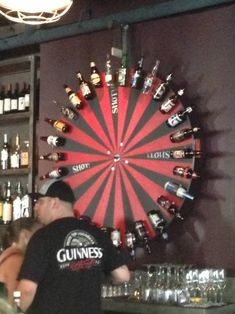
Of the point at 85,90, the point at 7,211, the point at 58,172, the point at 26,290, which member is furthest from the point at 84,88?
the point at 26,290

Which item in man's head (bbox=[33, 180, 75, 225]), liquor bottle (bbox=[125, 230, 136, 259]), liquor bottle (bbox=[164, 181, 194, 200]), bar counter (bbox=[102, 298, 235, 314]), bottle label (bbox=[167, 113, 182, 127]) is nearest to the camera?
man's head (bbox=[33, 180, 75, 225])

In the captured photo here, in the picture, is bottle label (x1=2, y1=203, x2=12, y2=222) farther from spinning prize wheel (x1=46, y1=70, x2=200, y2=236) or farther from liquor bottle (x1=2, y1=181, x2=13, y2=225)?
spinning prize wheel (x1=46, y1=70, x2=200, y2=236)

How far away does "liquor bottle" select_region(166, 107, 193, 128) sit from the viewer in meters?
4.40

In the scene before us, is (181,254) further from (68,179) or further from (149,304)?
(68,179)

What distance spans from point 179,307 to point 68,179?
157cm

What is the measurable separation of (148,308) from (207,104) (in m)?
1.51

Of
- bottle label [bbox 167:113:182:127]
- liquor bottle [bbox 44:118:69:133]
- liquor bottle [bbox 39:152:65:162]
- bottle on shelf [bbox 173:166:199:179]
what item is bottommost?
bottle on shelf [bbox 173:166:199:179]

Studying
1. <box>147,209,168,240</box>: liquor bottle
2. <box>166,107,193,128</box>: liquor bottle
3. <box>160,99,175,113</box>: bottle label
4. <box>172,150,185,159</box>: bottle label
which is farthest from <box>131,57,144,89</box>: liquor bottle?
<box>147,209,168,240</box>: liquor bottle

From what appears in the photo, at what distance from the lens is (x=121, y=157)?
4.73m

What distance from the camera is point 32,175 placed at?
5.24m

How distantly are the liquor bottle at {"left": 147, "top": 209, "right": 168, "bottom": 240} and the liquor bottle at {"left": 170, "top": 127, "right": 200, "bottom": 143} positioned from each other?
1.76ft

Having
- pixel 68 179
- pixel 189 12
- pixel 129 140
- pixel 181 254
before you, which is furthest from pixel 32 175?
pixel 189 12

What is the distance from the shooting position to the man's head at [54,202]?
3.56 meters

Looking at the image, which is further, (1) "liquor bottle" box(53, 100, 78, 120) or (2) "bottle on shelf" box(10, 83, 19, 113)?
(2) "bottle on shelf" box(10, 83, 19, 113)
